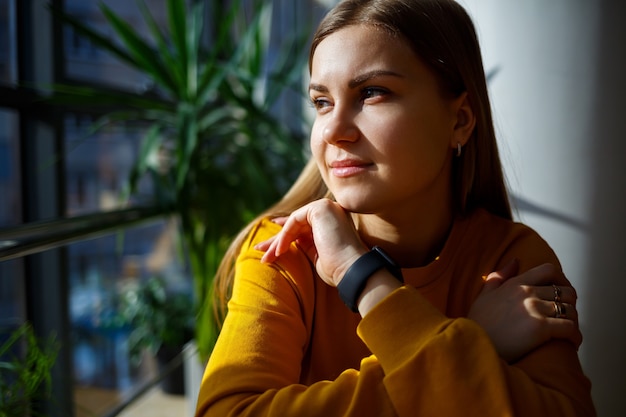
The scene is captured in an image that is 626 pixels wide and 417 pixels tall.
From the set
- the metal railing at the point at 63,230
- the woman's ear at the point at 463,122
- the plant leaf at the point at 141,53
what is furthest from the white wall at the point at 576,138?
the plant leaf at the point at 141,53

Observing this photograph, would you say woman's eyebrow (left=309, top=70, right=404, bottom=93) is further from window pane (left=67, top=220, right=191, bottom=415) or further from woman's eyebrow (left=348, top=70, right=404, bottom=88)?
window pane (left=67, top=220, right=191, bottom=415)

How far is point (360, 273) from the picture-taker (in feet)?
2.94

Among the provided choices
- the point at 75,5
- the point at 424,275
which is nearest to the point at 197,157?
the point at 75,5

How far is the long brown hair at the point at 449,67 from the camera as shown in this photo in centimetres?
98

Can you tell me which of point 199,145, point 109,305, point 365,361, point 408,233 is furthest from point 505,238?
point 109,305

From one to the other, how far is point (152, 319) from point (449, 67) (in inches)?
100.0

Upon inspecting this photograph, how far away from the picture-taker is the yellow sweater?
80 centimetres

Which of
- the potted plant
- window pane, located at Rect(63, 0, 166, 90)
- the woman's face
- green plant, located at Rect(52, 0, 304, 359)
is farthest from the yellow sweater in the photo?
the potted plant

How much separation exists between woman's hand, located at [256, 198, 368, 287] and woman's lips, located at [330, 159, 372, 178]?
0.21 ft

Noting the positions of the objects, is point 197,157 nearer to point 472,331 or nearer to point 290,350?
point 290,350

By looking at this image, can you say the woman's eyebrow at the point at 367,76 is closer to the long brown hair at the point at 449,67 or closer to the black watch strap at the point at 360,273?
the long brown hair at the point at 449,67

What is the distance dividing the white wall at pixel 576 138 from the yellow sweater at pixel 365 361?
0.47 metres

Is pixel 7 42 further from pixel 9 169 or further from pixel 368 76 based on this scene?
pixel 368 76

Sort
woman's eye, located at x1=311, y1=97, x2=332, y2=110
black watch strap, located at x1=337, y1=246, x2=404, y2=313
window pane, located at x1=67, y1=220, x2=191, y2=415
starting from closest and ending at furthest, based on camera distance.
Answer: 1. black watch strap, located at x1=337, y1=246, x2=404, y2=313
2. woman's eye, located at x1=311, y1=97, x2=332, y2=110
3. window pane, located at x1=67, y1=220, x2=191, y2=415
